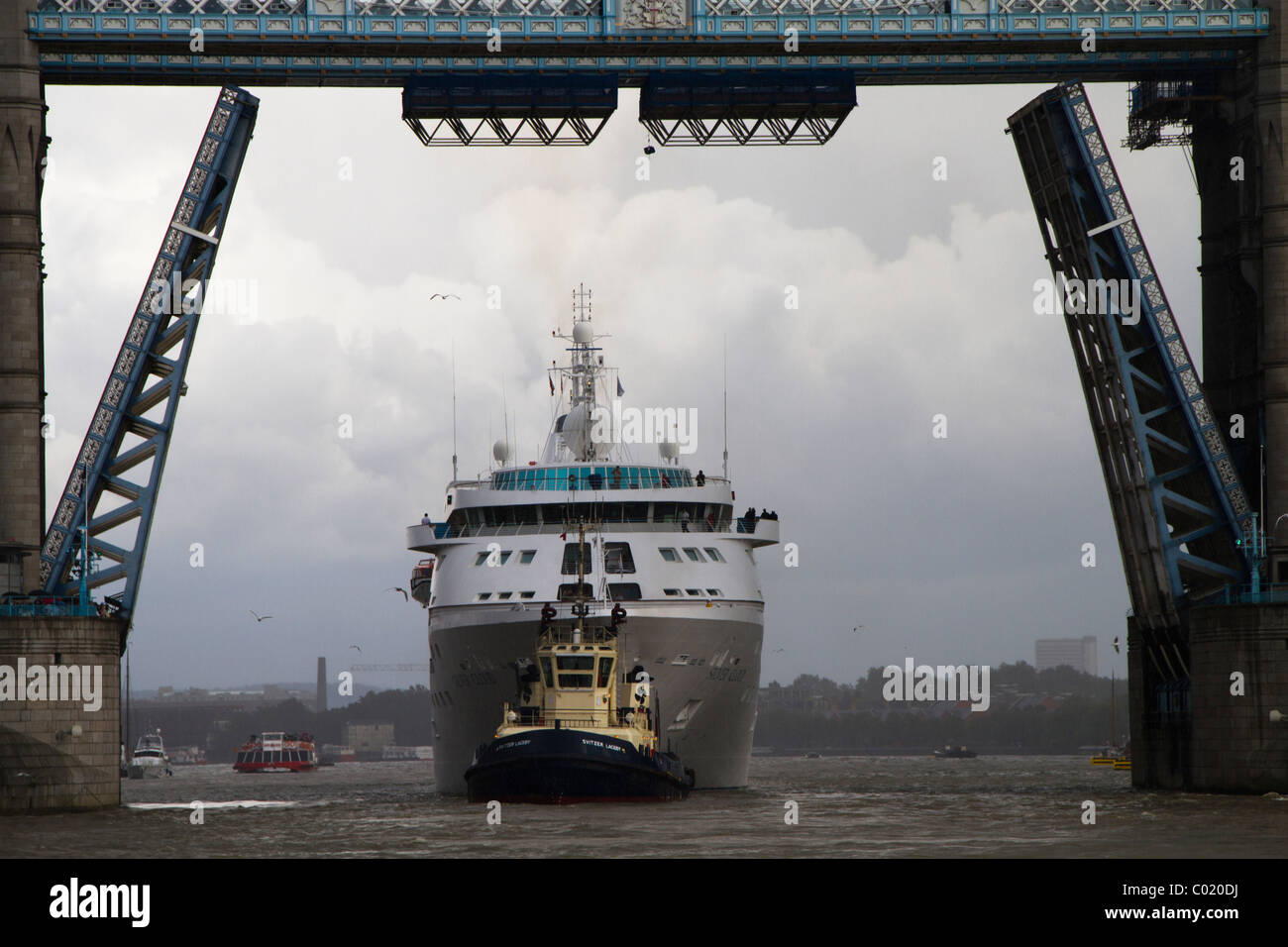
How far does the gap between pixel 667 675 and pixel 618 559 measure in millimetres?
4114

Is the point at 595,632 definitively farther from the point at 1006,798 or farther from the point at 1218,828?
the point at 1218,828

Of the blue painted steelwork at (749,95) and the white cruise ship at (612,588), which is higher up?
the blue painted steelwork at (749,95)

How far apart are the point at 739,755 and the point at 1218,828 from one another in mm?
23389

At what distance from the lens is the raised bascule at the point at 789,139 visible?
52.1m

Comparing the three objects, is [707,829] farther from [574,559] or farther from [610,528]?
[610,528]

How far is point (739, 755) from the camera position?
63344mm

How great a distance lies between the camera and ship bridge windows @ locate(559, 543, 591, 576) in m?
58.2

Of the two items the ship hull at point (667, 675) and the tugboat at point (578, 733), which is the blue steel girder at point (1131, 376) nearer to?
the ship hull at point (667, 675)

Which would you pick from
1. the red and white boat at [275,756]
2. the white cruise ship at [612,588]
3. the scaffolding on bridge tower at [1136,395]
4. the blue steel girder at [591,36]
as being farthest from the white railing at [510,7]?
the red and white boat at [275,756]

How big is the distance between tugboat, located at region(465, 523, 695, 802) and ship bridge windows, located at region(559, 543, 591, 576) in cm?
150

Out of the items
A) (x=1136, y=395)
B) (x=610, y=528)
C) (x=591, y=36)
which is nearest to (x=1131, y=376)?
(x=1136, y=395)

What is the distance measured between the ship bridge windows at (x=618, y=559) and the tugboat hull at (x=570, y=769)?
25.5 feet

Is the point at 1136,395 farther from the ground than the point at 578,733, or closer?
farther from the ground

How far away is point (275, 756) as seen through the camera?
184750mm
